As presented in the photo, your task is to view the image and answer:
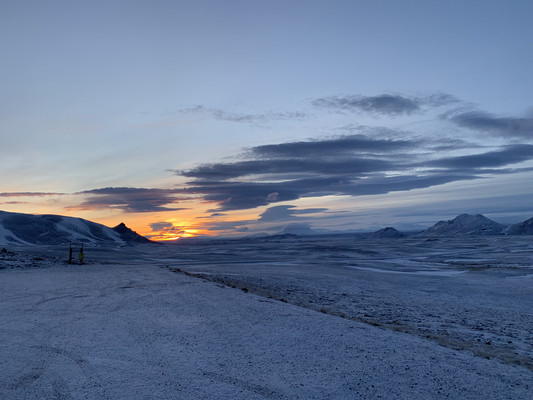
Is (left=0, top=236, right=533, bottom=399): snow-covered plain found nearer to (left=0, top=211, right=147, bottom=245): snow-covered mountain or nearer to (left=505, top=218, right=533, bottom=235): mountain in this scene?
(left=0, top=211, right=147, bottom=245): snow-covered mountain

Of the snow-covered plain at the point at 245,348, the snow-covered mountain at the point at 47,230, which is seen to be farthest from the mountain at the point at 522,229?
the snow-covered plain at the point at 245,348

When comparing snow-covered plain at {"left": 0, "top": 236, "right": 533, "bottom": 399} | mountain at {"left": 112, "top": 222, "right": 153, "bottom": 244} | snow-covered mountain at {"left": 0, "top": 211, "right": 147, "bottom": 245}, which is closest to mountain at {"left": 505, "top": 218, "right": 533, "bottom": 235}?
mountain at {"left": 112, "top": 222, "right": 153, "bottom": 244}

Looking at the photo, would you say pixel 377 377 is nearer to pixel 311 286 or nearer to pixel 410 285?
pixel 311 286

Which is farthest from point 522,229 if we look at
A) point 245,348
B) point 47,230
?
point 245,348

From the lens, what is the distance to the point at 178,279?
20516 mm

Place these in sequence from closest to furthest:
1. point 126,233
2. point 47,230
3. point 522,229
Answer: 1. point 47,230
2. point 126,233
3. point 522,229

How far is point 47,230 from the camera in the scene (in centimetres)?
11544

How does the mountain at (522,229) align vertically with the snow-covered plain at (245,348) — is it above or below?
below

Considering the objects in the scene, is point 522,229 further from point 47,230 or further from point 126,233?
point 47,230

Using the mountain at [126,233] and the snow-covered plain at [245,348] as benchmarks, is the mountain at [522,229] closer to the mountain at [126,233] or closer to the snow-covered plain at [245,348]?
the mountain at [126,233]

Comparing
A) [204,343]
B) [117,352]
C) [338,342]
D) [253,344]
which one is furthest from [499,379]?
[117,352]

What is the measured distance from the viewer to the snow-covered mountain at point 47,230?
102062 mm

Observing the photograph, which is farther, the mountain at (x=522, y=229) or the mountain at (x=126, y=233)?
the mountain at (x=522, y=229)

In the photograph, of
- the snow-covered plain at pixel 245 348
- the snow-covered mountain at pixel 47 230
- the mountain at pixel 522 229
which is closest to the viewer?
the snow-covered plain at pixel 245 348
